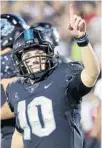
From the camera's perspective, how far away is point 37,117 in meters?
2.65

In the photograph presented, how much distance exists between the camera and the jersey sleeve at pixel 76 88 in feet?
8.24

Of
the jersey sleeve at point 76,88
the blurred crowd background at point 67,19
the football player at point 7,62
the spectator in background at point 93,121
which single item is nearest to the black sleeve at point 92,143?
the spectator in background at point 93,121

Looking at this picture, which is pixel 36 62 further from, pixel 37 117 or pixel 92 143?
pixel 92 143

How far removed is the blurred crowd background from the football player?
0.92 meters

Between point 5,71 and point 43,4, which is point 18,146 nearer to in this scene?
point 5,71

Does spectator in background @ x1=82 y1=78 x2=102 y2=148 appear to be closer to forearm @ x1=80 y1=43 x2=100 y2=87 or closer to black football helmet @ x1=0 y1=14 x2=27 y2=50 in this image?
black football helmet @ x1=0 y1=14 x2=27 y2=50

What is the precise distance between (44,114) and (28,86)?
201 millimetres

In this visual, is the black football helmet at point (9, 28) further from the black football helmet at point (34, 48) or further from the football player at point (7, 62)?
the black football helmet at point (34, 48)

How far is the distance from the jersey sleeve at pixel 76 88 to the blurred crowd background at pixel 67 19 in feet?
6.24

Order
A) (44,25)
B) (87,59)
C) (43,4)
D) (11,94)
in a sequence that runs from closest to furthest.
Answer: (87,59), (11,94), (44,25), (43,4)

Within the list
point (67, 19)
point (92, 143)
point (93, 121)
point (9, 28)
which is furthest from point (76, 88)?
point (67, 19)

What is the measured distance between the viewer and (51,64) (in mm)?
2752

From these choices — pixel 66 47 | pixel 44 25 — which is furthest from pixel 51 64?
pixel 66 47

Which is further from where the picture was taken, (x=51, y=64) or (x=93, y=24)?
(x=93, y=24)
